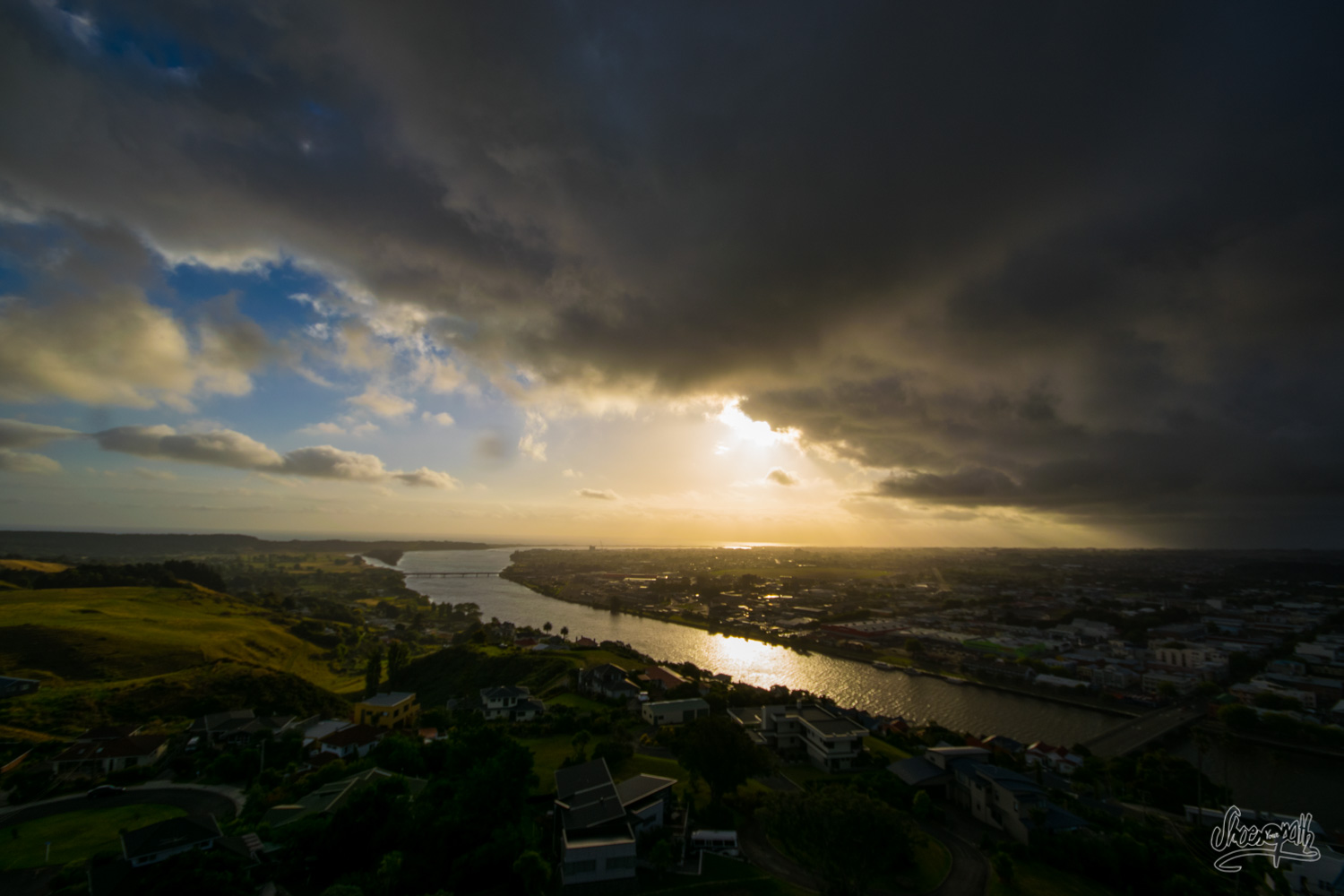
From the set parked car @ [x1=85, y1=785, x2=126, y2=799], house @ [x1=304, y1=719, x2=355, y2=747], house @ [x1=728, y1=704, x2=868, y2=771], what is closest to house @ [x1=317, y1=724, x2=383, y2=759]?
house @ [x1=304, y1=719, x2=355, y2=747]

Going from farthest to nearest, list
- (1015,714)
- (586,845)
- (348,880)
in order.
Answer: (1015,714) → (586,845) → (348,880)

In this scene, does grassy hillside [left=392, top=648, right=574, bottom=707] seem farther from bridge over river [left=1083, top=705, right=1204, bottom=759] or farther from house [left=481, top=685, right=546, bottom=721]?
bridge over river [left=1083, top=705, right=1204, bottom=759]

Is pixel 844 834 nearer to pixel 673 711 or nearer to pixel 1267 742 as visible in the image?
pixel 673 711

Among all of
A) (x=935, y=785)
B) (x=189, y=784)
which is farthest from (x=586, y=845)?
(x=189, y=784)

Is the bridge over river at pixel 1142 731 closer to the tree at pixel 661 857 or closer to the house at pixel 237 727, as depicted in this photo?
the tree at pixel 661 857

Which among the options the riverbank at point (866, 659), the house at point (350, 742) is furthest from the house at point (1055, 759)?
the house at point (350, 742)

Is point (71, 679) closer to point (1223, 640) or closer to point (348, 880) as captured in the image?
point (348, 880)
